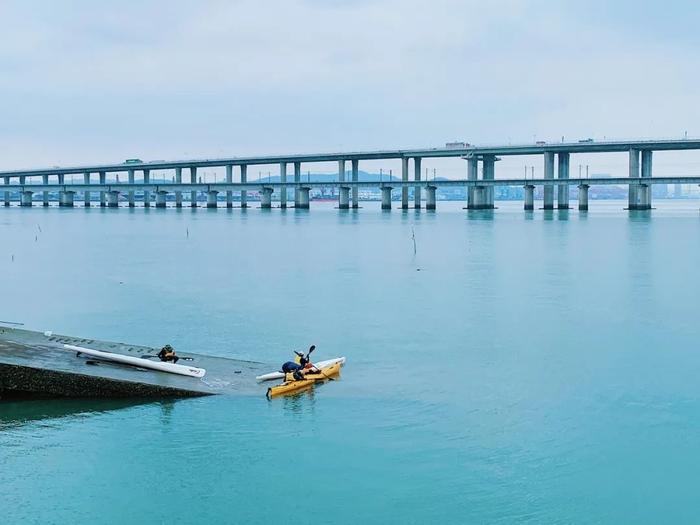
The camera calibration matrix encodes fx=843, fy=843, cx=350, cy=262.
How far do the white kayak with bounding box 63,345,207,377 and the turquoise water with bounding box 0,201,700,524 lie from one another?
5.46 feet

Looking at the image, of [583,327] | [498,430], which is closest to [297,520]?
[498,430]

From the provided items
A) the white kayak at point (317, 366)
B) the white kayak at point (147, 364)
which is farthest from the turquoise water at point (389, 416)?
the white kayak at point (147, 364)

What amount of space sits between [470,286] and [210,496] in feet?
112

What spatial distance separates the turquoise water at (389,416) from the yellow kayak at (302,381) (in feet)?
1.53

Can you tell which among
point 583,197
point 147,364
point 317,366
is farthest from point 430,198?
point 147,364

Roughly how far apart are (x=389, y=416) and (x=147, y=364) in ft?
22.7

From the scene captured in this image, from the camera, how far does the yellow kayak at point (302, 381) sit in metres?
21.8

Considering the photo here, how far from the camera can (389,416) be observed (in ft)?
67.1

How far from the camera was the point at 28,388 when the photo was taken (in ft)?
70.5

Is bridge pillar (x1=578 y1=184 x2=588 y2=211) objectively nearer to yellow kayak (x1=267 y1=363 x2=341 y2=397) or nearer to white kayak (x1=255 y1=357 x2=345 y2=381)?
white kayak (x1=255 y1=357 x2=345 y2=381)

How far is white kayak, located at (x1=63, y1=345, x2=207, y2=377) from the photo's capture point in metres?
22.6

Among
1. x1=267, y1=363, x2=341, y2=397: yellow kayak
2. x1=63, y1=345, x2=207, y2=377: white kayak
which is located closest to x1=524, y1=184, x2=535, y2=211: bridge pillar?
x1=267, y1=363, x2=341, y2=397: yellow kayak

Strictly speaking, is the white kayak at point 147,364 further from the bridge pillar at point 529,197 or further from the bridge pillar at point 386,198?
the bridge pillar at point 386,198

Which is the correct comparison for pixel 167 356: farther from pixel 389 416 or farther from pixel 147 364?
pixel 389 416
